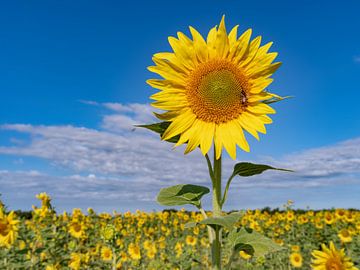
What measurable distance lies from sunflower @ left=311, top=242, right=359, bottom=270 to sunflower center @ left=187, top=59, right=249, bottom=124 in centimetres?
270

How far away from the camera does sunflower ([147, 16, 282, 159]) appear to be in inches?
74.1

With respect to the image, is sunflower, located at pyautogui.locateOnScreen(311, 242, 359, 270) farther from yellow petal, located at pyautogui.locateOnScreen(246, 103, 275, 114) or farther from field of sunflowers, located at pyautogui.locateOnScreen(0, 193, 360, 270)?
yellow petal, located at pyautogui.locateOnScreen(246, 103, 275, 114)

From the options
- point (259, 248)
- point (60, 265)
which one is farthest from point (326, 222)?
point (259, 248)

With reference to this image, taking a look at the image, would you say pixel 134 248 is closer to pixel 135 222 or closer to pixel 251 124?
pixel 251 124

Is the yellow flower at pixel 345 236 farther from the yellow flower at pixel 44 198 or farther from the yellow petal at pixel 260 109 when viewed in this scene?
the yellow petal at pixel 260 109

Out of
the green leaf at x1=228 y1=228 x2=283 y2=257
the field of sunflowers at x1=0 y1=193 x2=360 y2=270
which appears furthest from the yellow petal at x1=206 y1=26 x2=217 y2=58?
the field of sunflowers at x1=0 y1=193 x2=360 y2=270

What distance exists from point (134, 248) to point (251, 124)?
6.45 metres

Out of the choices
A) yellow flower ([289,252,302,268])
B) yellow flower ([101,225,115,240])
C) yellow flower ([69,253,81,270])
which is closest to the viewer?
yellow flower ([101,225,115,240])

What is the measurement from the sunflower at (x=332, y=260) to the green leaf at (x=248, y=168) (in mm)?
2454

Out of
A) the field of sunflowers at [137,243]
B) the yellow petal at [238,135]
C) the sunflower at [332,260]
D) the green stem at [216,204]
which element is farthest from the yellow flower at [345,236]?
the yellow petal at [238,135]

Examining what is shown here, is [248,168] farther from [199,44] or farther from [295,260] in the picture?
[295,260]

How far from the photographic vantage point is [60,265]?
5316 millimetres

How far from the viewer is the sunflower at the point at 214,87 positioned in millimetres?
1883

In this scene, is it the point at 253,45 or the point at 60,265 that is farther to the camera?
the point at 60,265
